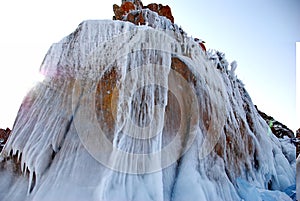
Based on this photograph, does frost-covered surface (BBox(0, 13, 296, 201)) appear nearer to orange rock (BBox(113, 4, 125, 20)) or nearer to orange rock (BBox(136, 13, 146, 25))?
orange rock (BBox(136, 13, 146, 25))

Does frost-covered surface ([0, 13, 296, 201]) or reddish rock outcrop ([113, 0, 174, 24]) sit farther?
reddish rock outcrop ([113, 0, 174, 24])

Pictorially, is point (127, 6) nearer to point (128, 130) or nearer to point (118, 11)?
point (118, 11)

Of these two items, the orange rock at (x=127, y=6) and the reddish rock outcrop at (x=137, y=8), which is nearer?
the reddish rock outcrop at (x=137, y=8)

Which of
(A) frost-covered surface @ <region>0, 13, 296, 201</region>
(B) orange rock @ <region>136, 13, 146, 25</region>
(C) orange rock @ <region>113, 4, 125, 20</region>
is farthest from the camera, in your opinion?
(C) orange rock @ <region>113, 4, 125, 20</region>

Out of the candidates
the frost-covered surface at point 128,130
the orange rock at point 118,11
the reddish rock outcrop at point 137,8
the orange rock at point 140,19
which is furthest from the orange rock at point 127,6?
the frost-covered surface at point 128,130

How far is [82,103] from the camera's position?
4312 millimetres

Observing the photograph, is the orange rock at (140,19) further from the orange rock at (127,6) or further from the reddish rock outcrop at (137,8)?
the orange rock at (127,6)

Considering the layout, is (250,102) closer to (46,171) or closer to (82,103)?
(82,103)

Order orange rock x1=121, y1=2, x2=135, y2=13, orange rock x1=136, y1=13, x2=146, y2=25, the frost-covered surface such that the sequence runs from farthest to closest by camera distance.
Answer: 1. orange rock x1=121, y1=2, x2=135, y2=13
2. orange rock x1=136, y1=13, x2=146, y2=25
3. the frost-covered surface

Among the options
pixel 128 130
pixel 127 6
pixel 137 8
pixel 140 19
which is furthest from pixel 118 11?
pixel 128 130

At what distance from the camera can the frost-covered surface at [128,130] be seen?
12.5ft

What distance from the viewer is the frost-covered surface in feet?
12.5

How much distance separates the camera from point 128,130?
13.1ft

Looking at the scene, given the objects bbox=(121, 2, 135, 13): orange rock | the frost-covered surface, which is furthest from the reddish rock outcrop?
the frost-covered surface
